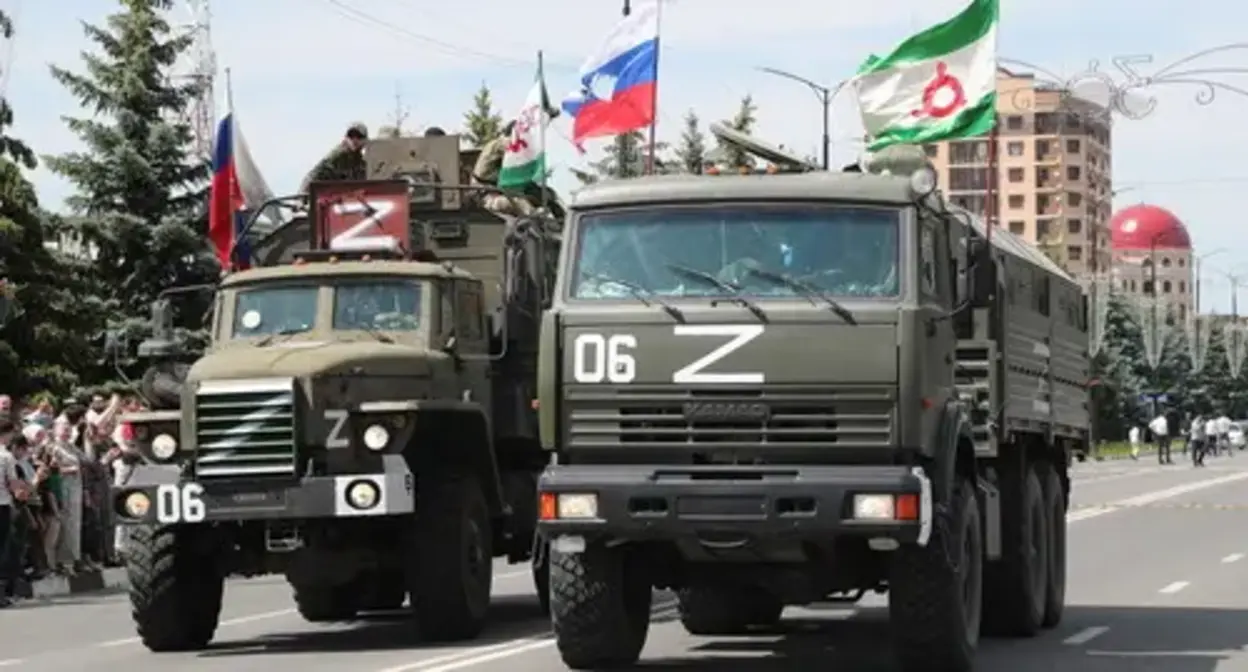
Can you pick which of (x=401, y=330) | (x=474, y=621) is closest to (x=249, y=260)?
(x=401, y=330)

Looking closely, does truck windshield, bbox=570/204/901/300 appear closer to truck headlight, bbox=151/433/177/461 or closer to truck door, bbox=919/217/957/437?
truck door, bbox=919/217/957/437

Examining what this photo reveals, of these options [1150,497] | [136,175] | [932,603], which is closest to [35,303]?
[136,175]

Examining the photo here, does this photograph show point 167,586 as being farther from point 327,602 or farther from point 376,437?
point 327,602

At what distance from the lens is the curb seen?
24.4 metres

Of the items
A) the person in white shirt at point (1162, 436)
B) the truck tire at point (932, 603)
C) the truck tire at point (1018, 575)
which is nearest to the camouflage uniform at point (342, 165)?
the truck tire at point (1018, 575)

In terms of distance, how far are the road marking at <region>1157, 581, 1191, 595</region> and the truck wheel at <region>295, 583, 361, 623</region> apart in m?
6.83

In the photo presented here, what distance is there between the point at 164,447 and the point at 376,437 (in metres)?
1.40

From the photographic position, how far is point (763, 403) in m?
13.1

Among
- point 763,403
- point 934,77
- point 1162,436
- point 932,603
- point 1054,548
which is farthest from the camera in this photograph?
point 1162,436

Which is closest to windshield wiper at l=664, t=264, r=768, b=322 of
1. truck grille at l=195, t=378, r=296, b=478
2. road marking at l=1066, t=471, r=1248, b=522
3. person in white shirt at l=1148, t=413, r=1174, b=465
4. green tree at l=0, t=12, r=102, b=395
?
truck grille at l=195, t=378, r=296, b=478

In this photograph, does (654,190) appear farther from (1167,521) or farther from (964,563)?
(1167,521)

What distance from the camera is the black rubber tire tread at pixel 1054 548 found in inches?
704

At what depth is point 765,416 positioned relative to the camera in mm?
13102

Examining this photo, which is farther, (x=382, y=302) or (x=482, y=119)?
(x=482, y=119)
